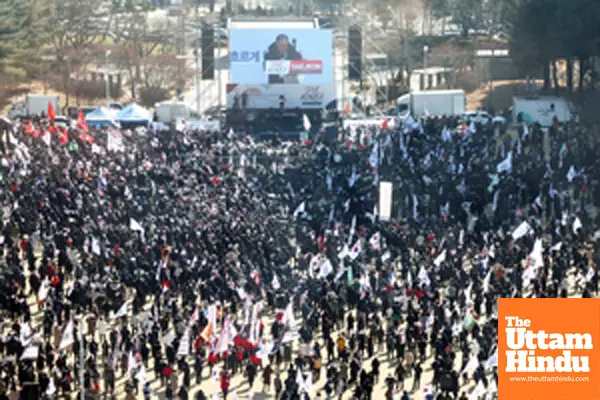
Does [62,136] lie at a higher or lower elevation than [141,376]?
higher

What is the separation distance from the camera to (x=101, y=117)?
55.8 metres

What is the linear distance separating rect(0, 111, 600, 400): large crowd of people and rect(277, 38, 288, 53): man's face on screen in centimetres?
1020

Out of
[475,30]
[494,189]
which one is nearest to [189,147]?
[494,189]

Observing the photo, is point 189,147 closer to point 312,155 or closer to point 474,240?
point 312,155

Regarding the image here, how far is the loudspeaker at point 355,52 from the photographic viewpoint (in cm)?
5897

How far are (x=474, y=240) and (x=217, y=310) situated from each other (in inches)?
349

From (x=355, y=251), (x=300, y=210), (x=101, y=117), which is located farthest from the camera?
(x=101, y=117)

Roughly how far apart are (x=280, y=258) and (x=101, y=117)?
24.0m

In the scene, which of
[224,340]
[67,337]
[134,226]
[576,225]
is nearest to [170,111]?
[134,226]

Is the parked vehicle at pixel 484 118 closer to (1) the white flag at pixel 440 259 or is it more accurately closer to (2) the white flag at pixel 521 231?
(2) the white flag at pixel 521 231

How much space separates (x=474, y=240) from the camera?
3525cm

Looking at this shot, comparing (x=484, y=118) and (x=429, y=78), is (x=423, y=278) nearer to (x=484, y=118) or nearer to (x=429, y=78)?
(x=484, y=118)

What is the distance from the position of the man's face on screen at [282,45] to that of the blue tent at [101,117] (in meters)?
8.31

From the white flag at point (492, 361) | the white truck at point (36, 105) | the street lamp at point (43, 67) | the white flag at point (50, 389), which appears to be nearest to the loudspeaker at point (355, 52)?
the white truck at point (36, 105)
